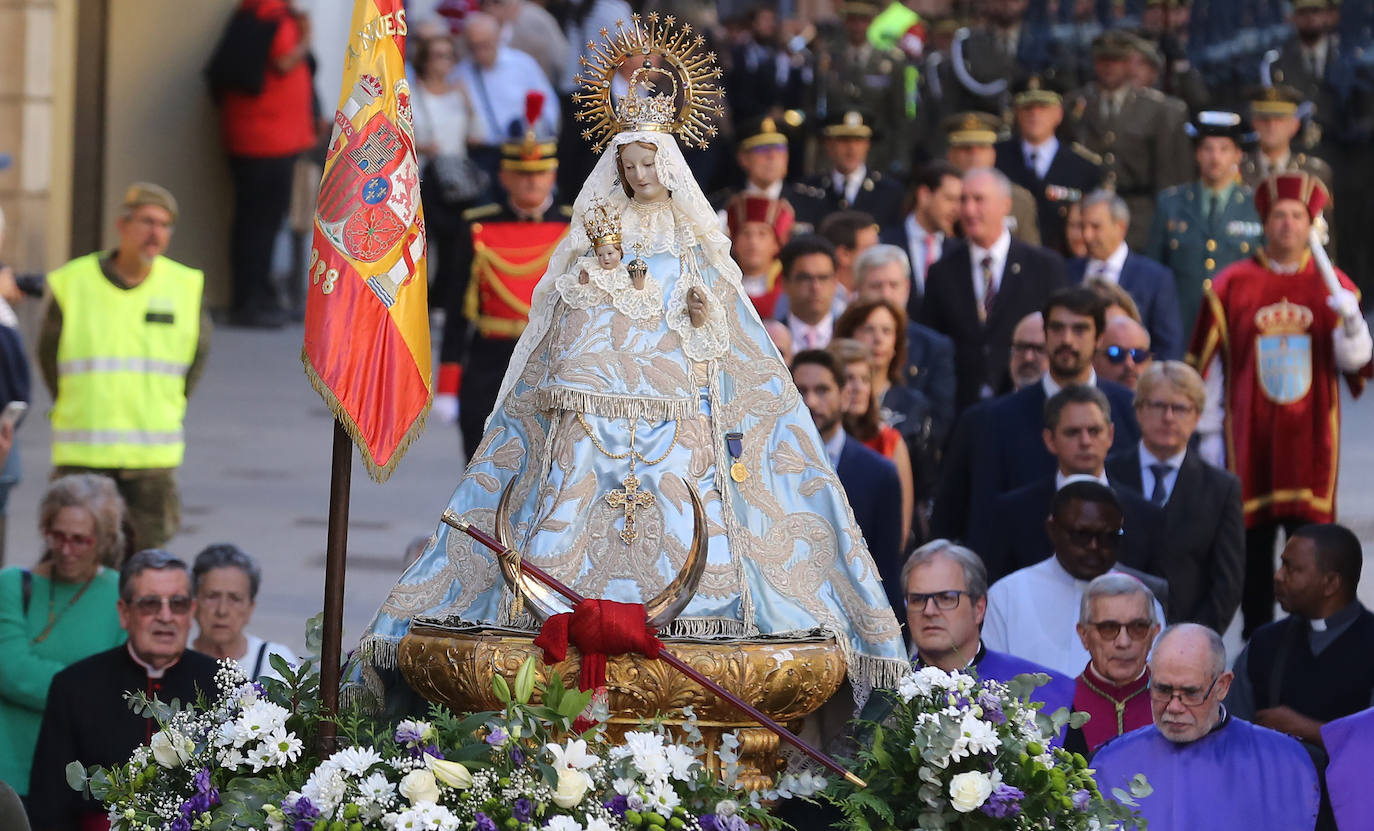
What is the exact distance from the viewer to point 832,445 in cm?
904

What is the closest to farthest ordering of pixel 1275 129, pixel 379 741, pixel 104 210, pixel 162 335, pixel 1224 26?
pixel 379 741, pixel 162 335, pixel 1275 129, pixel 104 210, pixel 1224 26

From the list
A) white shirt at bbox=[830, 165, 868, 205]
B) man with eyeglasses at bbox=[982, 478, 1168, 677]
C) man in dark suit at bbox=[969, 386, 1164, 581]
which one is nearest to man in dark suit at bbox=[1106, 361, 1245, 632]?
man in dark suit at bbox=[969, 386, 1164, 581]

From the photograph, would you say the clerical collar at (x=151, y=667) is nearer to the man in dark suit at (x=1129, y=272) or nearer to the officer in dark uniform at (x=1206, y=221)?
the man in dark suit at (x=1129, y=272)

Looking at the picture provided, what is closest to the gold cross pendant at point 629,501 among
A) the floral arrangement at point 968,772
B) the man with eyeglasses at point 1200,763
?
the floral arrangement at point 968,772

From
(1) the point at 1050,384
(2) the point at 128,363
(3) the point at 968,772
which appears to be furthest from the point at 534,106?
(3) the point at 968,772

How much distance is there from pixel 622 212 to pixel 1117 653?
2.22m

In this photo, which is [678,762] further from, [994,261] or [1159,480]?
[994,261]

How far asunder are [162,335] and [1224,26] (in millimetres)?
11365

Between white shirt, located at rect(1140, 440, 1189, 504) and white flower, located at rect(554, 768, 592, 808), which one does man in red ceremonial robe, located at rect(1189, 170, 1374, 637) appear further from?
white flower, located at rect(554, 768, 592, 808)

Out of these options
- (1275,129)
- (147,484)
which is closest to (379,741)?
(147,484)

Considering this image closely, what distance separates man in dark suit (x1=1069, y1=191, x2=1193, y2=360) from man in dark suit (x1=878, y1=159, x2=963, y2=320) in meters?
0.77

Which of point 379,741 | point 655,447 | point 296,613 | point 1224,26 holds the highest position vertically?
point 1224,26

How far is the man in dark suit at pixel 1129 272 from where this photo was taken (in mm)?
11617

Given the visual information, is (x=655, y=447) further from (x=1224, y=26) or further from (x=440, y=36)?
(x=1224, y=26)
